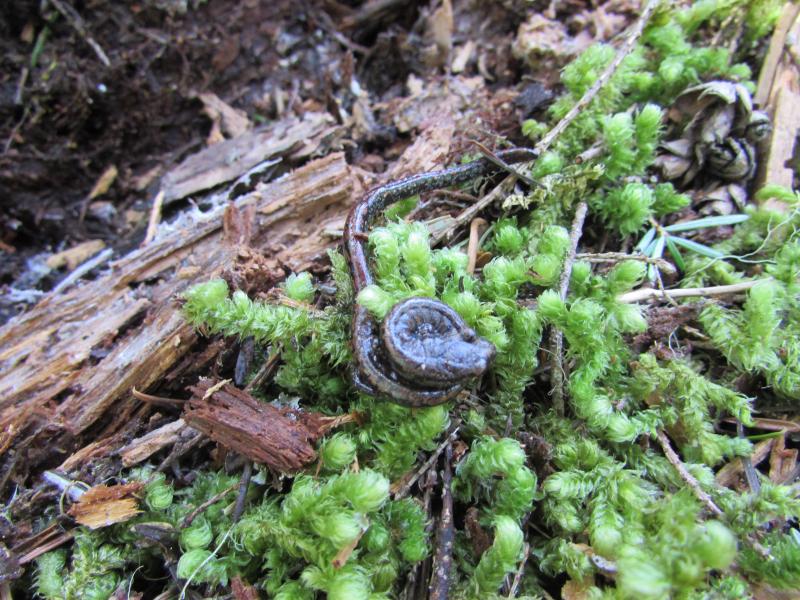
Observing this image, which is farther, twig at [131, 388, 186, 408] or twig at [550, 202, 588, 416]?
twig at [131, 388, 186, 408]

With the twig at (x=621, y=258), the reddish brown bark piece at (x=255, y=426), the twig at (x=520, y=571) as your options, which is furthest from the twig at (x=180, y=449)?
the twig at (x=621, y=258)

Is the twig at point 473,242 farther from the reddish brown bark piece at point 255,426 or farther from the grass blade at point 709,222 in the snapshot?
the reddish brown bark piece at point 255,426

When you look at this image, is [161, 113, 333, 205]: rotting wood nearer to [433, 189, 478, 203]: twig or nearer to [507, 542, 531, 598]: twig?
[433, 189, 478, 203]: twig

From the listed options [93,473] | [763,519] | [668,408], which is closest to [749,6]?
[668,408]

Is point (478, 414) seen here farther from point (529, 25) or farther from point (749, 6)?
point (749, 6)

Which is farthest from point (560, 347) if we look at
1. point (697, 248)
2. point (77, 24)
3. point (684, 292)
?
point (77, 24)

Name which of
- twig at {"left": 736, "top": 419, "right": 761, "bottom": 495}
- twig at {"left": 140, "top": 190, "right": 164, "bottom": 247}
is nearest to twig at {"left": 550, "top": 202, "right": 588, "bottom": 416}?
twig at {"left": 736, "top": 419, "right": 761, "bottom": 495}
